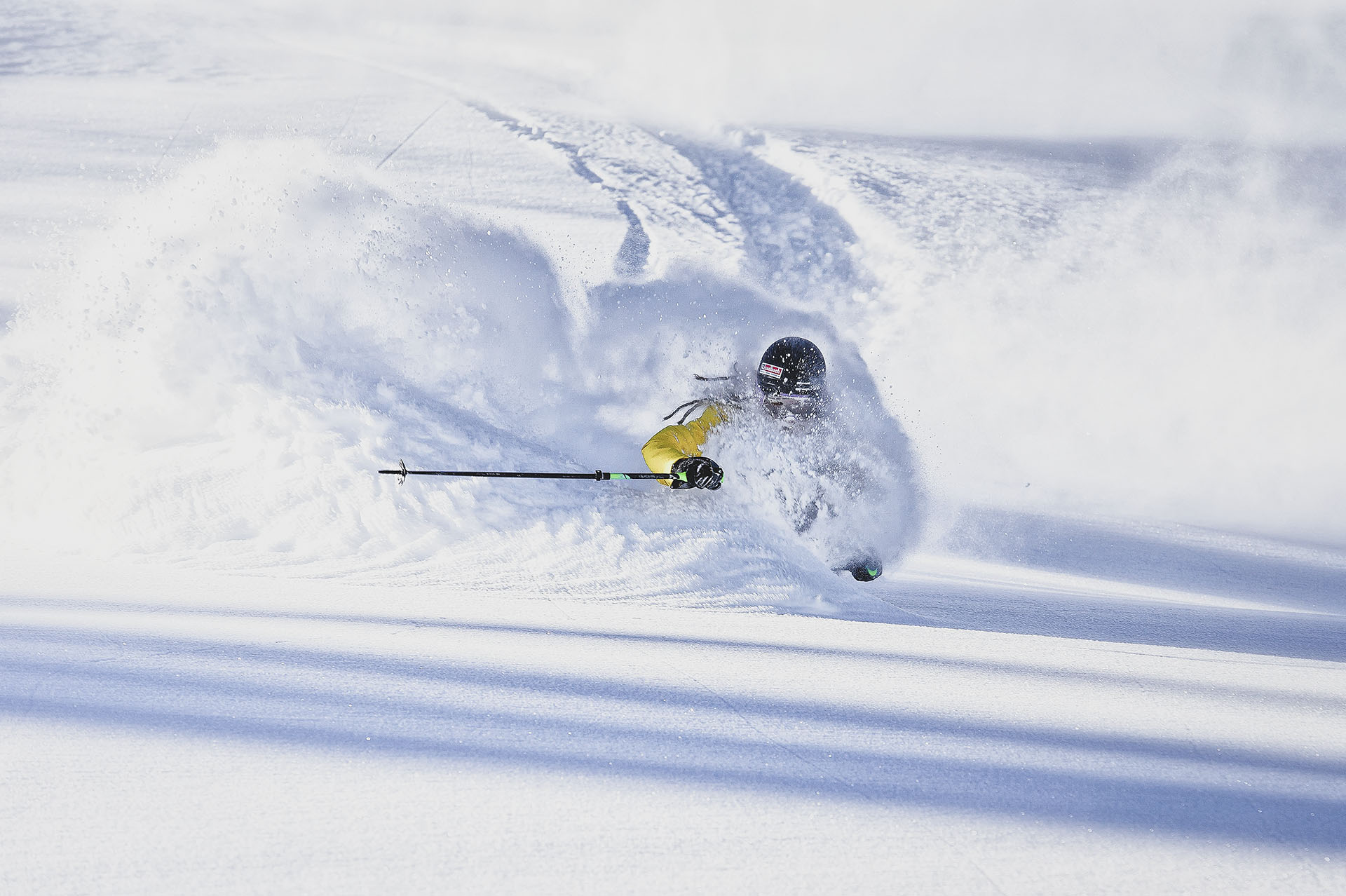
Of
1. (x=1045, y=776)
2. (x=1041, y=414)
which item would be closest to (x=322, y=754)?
(x=1045, y=776)

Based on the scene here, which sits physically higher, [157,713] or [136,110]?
[136,110]

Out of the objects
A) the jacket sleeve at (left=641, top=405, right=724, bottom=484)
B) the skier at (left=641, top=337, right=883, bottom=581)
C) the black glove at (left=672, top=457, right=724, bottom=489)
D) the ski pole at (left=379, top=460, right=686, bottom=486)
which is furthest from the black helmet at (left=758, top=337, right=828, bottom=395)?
the ski pole at (left=379, top=460, right=686, bottom=486)

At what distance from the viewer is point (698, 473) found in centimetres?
439

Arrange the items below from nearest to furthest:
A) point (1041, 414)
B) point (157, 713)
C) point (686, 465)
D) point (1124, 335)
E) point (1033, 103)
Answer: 1. point (157, 713)
2. point (686, 465)
3. point (1041, 414)
4. point (1124, 335)
5. point (1033, 103)

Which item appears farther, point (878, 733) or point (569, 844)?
point (878, 733)

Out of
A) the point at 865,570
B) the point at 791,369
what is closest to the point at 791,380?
the point at 791,369

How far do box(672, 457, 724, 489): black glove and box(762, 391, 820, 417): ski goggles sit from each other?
3.00ft

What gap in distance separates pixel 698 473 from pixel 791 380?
1.12 meters

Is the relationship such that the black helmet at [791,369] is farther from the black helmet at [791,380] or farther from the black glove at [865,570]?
the black glove at [865,570]

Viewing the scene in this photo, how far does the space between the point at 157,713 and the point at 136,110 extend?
15.0 metres

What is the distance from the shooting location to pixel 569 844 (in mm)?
1633

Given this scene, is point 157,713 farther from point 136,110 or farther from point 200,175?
point 136,110

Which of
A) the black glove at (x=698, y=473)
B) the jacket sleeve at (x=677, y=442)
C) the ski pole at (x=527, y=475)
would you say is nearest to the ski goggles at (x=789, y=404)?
the jacket sleeve at (x=677, y=442)

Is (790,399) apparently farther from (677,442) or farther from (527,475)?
(527,475)
